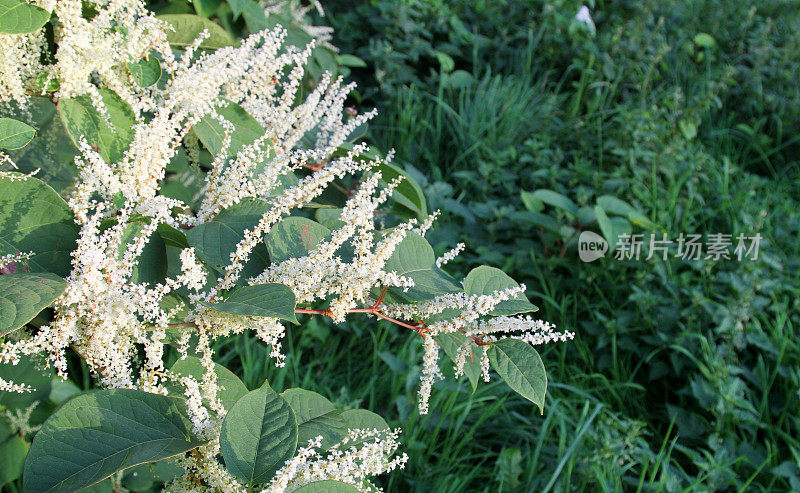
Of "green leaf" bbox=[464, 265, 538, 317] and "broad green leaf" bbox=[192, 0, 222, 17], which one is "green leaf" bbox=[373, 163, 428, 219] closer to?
"green leaf" bbox=[464, 265, 538, 317]

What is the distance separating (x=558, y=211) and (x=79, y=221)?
2432 millimetres

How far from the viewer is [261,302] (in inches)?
31.0

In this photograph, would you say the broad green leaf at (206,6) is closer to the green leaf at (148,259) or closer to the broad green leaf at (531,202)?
the green leaf at (148,259)

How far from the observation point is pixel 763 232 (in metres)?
3.21

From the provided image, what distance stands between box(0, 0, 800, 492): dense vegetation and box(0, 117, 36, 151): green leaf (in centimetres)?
78

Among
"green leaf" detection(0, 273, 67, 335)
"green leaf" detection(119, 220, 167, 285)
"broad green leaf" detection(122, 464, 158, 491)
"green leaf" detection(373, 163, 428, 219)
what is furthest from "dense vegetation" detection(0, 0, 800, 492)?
"green leaf" detection(0, 273, 67, 335)

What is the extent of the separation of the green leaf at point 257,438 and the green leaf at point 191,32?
0.76m

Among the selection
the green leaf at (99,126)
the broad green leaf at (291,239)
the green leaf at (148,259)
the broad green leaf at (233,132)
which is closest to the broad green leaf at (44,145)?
the green leaf at (99,126)

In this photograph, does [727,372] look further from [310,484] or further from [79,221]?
[79,221]

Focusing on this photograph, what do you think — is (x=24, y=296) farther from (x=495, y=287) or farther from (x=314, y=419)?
(x=495, y=287)

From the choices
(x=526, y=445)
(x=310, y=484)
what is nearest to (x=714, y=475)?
(x=526, y=445)

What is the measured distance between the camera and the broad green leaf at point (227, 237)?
2.93 ft

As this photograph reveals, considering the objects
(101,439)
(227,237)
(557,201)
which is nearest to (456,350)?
(227,237)

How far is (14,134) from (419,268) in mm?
584
